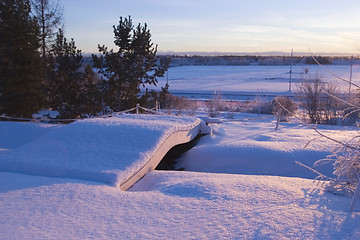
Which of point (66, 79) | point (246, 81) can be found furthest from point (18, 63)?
point (246, 81)

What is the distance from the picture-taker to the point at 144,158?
7453 mm

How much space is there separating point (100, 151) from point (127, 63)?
1043 cm

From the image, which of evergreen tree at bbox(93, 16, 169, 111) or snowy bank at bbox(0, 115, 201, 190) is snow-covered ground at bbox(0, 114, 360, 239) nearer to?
snowy bank at bbox(0, 115, 201, 190)

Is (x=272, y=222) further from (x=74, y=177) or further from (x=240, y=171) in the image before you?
(x=240, y=171)

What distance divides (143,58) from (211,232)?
14.7 metres

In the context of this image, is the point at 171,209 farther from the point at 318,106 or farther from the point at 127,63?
the point at 318,106

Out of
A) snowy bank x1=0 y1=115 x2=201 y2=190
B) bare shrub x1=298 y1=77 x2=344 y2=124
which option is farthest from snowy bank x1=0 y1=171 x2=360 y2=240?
bare shrub x1=298 y1=77 x2=344 y2=124

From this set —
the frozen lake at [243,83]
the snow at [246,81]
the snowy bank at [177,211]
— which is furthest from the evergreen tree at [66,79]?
the snow at [246,81]

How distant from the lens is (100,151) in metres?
7.76

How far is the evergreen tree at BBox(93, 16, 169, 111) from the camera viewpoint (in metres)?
17.5

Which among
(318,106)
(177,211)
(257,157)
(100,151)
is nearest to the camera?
(177,211)

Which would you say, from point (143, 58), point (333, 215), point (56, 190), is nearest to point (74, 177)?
point (56, 190)

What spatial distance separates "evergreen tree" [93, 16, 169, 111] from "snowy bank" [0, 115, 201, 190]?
767cm

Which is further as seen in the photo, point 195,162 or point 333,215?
point 195,162
